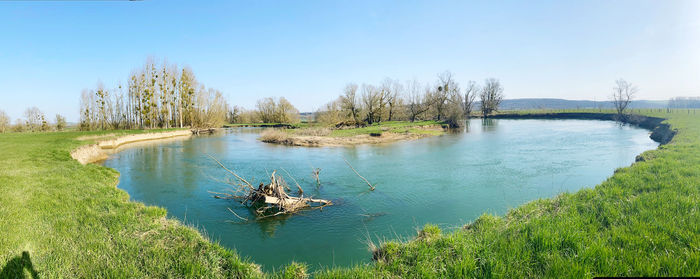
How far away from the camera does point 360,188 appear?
33.6 ft

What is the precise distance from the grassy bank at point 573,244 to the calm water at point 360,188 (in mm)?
1503

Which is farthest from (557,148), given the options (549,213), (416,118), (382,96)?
(416,118)

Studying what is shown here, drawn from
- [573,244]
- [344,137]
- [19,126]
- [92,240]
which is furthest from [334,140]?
[19,126]

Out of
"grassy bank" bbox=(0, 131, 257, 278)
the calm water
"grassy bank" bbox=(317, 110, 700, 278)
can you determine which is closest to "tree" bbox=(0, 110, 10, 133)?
the calm water

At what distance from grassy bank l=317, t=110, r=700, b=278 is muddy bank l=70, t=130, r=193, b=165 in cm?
1665

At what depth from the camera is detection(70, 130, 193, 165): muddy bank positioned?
16.1 m

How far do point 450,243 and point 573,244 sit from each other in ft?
4.88

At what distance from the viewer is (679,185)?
5.95 metres

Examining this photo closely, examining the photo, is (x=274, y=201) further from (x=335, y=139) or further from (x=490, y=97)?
(x=490, y=97)

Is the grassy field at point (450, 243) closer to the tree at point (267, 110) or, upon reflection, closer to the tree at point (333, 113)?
the tree at point (333, 113)

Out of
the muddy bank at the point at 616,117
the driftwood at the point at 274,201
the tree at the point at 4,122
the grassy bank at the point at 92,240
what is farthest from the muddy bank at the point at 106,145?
the muddy bank at the point at 616,117

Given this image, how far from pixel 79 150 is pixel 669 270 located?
71.3 feet

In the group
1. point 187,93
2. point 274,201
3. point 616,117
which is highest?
point 187,93

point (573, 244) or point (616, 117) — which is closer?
point (573, 244)
